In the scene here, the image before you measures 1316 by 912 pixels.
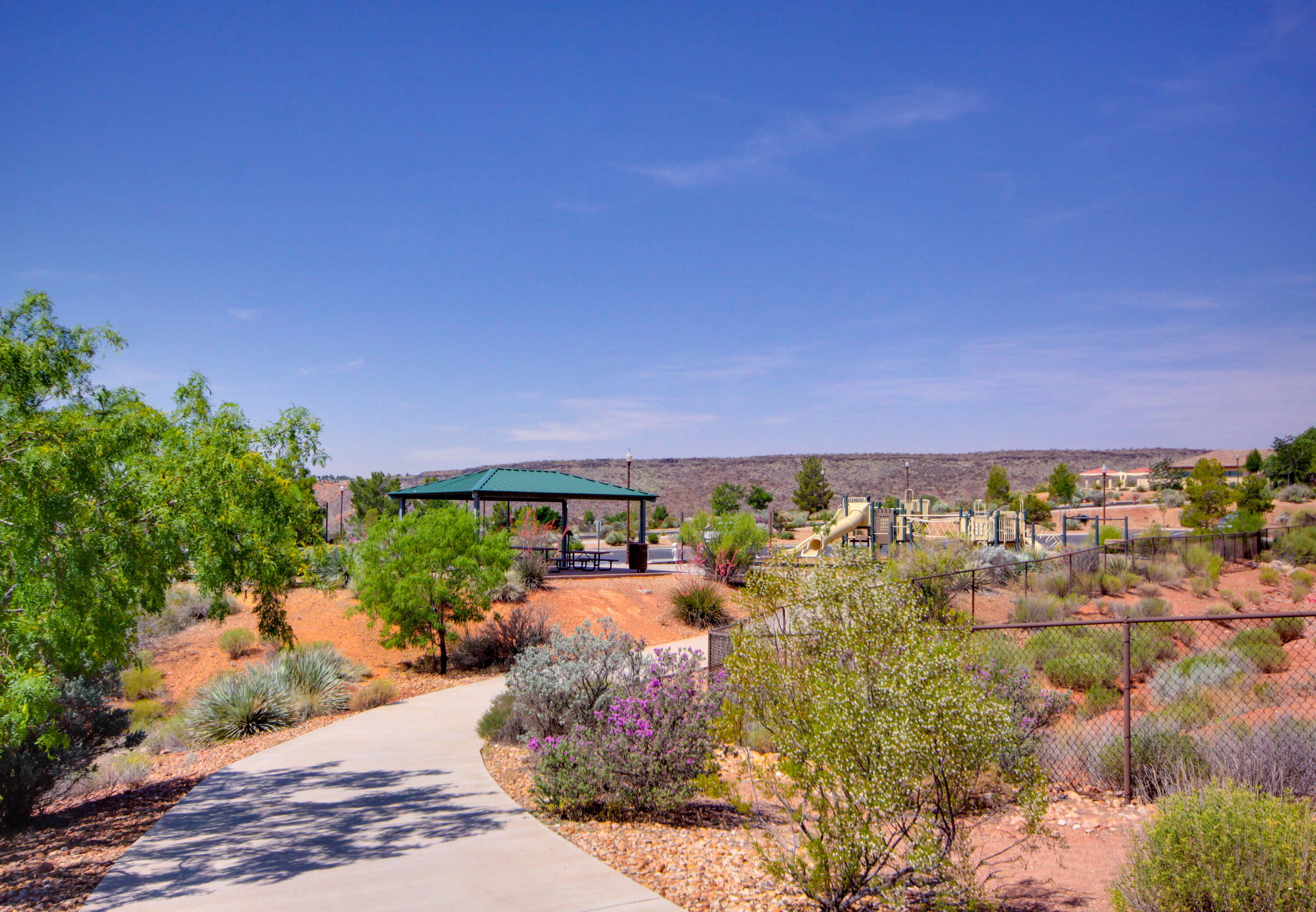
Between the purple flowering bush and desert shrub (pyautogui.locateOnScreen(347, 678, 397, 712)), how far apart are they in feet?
22.2

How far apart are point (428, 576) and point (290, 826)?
9.27 meters

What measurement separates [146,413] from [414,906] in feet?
13.9

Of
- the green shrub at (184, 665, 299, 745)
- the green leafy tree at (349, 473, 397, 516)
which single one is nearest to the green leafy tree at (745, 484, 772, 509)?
the green leafy tree at (349, 473, 397, 516)

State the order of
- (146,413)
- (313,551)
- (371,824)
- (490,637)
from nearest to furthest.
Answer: (146,413)
(371,824)
(313,551)
(490,637)

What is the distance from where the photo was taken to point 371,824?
7.39 m

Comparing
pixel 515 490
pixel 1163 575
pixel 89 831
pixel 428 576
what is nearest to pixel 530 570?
pixel 515 490

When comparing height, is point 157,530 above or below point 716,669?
above

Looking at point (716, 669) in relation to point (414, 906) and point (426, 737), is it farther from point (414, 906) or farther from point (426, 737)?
point (414, 906)

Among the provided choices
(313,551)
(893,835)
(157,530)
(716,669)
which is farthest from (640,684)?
(157,530)

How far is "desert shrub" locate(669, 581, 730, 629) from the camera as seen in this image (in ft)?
72.2

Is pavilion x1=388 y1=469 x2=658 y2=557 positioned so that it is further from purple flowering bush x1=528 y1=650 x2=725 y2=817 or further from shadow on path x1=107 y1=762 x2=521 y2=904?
purple flowering bush x1=528 y1=650 x2=725 y2=817

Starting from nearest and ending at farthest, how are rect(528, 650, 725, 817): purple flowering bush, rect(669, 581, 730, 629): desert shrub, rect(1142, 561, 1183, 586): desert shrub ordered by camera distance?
1. rect(528, 650, 725, 817): purple flowering bush
2. rect(669, 581, 730, 629): desert shrub
3. rect(1142, 561, 1183, 586): desert shrub

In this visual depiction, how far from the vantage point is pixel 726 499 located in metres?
61.5

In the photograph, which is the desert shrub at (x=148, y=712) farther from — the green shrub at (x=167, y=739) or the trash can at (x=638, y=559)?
the trash can at (x=638, y=559)
